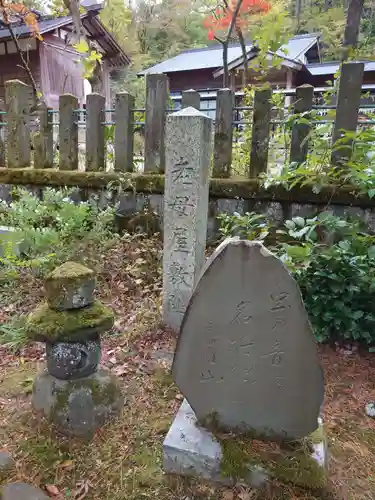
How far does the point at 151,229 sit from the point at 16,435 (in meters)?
2.82

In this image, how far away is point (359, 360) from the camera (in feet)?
9.48

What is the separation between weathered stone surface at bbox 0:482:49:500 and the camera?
5.57ft

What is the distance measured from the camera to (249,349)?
5.78ft

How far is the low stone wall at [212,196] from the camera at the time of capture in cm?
382

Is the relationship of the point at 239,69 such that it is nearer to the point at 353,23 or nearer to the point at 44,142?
the point at 353,23

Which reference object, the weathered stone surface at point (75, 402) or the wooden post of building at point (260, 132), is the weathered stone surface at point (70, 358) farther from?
the wooden post of building at point (260, 132)

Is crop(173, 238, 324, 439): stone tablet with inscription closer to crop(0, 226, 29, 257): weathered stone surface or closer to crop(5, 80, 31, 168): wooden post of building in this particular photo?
crop(0, 226, 29, 257): weathered stone surface

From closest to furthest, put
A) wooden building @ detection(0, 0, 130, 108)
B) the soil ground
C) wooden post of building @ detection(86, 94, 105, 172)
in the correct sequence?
the soil ground < wooden post of building @ detection(86, 94, 105, 172) < wooden building @ detection(0, 0, 130, 108)

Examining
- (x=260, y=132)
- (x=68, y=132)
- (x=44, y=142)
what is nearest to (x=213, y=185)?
(x=260, y=132)

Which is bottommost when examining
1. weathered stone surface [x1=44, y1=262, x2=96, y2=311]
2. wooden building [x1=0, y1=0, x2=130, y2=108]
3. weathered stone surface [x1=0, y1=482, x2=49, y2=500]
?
weathered stone surface [x1=0, y1=482, x2=49, y2=500]

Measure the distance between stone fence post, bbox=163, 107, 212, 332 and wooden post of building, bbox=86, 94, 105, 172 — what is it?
202 cm

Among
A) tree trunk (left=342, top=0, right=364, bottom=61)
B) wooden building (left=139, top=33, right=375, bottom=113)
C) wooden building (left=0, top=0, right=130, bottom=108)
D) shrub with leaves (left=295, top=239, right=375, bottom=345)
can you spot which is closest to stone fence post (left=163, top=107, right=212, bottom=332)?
shrub with leaves (left=295, top=239, right=375, bottom=345)

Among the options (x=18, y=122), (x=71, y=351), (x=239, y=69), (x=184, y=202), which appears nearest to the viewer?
(x=71, y=351)

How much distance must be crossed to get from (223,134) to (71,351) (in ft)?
9.75
